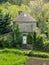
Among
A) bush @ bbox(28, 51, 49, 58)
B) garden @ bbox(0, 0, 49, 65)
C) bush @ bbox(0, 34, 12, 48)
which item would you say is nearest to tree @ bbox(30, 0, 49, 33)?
garden @ bbox(0, 0, 49, 65)

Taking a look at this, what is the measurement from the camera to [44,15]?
47.8m

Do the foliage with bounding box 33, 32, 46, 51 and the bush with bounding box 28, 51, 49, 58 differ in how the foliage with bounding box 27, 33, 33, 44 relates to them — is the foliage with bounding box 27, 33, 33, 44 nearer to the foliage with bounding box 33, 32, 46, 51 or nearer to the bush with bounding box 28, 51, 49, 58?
the foliage with bounding box 33, 32, 46, 51

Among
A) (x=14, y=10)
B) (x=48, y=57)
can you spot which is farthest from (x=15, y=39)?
(x=14, y=10)

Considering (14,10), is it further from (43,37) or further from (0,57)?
(0,57)

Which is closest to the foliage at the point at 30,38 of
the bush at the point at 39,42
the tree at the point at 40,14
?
the bush at the point at 39,42

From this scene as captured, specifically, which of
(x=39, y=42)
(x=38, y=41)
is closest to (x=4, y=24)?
(x=38, y=41)

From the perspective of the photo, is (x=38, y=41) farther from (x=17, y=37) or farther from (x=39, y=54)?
(x=39, y=54)

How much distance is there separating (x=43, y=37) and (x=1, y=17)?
7.50 metres

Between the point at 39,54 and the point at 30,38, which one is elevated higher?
the point at 30,38

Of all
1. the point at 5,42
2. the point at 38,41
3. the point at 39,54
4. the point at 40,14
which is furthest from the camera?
the point at 40,14

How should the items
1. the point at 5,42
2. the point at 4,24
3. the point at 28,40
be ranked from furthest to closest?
the point at 4,24 < the point at 28,40 < the point at 5,42

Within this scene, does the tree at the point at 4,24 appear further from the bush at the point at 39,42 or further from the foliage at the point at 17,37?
the bush at the point at 39,42

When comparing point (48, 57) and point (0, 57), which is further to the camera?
point (48, 57)

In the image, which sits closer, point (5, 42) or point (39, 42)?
point (39, 42)
